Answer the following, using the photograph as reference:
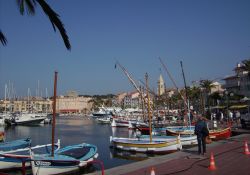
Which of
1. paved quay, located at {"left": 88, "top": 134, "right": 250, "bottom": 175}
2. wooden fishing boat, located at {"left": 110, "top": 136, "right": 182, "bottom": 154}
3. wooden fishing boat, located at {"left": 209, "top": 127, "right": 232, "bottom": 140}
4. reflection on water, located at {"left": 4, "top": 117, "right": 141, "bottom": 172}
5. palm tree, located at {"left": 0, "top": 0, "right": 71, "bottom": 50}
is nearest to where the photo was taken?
palm tree, located at {"left": 0, "top": 0, "right": 71, "bottom": 50}

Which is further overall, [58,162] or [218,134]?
[218,134]

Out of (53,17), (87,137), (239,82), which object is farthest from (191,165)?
(239,82)

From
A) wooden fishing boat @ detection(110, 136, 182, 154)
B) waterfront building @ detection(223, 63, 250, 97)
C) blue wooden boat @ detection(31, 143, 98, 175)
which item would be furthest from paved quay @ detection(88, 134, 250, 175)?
waterfront building @ detection(223, 63, 250, 97)

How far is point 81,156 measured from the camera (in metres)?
26.4

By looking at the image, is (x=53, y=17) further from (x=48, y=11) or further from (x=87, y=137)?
(x=87, y=137)

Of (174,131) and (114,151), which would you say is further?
(174,131)

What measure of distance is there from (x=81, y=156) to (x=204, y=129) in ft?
36.3

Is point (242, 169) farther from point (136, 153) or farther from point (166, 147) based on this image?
point (136, 153)

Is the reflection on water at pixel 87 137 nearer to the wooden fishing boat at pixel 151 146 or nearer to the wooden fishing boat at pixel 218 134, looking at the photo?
the wooden fishing boat at pixel 151 146

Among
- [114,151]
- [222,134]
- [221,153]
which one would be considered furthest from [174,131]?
[221,153]

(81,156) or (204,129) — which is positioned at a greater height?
(204,129)

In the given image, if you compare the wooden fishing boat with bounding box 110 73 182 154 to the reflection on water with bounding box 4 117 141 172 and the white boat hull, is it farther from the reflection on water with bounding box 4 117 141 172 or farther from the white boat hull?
the white boat hull

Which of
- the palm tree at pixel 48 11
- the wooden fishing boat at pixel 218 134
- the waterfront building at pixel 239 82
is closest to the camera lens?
the palm tree at pixel 48 11

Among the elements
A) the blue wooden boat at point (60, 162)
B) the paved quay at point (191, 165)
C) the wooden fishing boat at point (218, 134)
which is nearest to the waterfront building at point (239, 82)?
the wooden fishing boat at point (218, 134)
